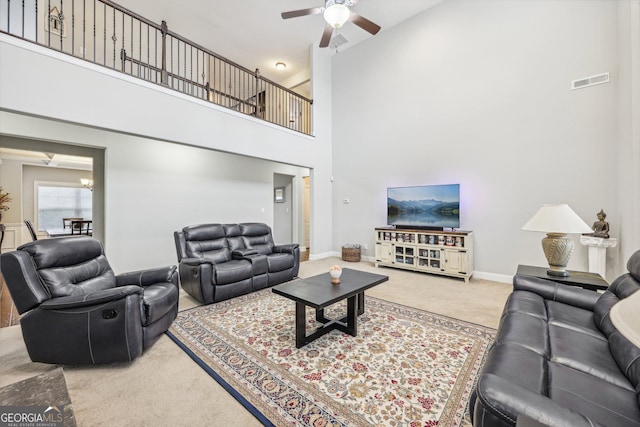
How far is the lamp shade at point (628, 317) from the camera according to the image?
448 millimetres

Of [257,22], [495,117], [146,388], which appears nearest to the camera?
[146,388]

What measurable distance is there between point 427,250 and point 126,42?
24.6ft

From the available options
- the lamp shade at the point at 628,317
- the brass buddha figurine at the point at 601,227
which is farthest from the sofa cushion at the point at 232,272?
the brass buddha figurine at the point at 601,227

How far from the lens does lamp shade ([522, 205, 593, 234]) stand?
8.00ft

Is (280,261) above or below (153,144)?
below

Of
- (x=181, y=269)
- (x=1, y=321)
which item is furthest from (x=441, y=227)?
(x=1, y=321)

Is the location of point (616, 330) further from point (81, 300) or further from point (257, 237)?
point (257, 237)

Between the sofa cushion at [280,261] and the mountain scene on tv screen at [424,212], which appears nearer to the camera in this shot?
the sofa cushion at [280,261]

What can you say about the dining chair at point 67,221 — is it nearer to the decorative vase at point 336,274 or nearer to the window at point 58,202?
the window at point 58,202

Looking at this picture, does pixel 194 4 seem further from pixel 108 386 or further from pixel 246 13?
pixel 108 386

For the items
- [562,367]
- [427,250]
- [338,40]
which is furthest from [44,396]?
[338,40]

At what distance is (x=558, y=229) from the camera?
2455mm

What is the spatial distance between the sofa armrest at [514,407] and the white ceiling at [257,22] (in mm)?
5861

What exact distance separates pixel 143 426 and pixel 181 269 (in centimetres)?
235
